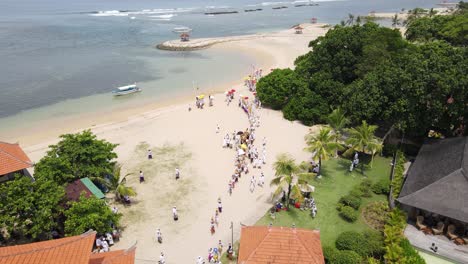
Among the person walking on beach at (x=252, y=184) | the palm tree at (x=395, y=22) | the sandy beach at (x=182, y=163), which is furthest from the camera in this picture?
the palm tree at (x=395, y=22)

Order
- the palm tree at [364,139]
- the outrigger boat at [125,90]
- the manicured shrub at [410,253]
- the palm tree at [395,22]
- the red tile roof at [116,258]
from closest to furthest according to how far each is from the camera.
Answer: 1. the red tile roof at [116,258]
2. the manicured shrub at [410,253]
3. the palm tree at [364,139]
4. the outrigger boat at [125,90]
5. the palm tree at [395,22]

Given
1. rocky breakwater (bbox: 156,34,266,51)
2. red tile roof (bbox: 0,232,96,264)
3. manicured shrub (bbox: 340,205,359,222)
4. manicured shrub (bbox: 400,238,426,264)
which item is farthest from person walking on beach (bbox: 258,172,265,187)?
rocky breakwater (bbox: 156,34,266,51)

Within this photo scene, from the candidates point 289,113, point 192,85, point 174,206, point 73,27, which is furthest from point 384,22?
point 174,206

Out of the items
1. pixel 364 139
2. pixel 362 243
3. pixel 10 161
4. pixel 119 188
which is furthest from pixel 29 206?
pixel 364 139

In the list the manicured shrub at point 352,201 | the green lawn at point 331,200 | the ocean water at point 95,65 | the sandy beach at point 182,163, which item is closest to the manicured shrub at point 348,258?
the green lawn at point 331,200

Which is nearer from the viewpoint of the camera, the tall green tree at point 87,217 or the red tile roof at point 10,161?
the tall green tree at point 87,217

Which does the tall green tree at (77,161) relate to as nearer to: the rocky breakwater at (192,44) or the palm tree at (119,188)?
the palm tree at (119,188)

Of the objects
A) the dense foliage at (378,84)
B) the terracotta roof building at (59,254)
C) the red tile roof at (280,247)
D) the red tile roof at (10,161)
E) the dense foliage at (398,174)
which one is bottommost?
the dense foliage at (398,174)

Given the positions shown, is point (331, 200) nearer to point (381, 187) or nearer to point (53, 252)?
point (381, 187)
